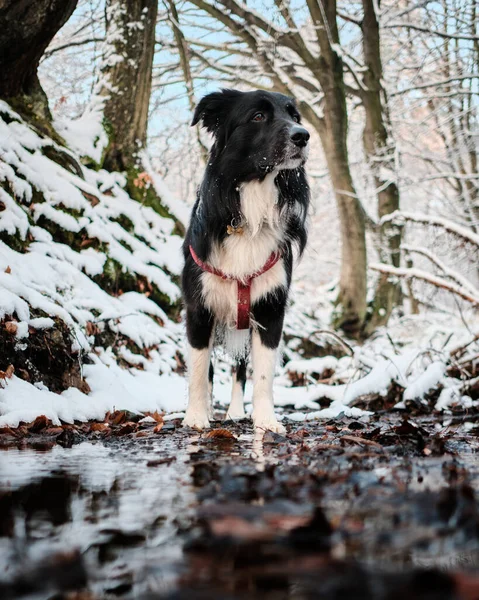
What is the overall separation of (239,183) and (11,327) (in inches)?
69.6

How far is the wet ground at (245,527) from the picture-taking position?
0.85 m

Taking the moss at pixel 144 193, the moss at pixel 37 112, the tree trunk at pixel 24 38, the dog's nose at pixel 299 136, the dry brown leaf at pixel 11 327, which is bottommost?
the dry brown leaf at pixel 11 327

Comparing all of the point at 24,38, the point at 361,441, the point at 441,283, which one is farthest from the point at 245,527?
the point at 24,38

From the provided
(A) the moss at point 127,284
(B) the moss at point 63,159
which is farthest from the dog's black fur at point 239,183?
(B) the moss at point 63,159

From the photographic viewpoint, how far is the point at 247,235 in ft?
13.1

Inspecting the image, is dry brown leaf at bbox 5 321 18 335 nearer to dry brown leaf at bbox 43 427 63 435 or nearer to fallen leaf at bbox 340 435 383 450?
dry brown leaf at bbox 43 427 63 435

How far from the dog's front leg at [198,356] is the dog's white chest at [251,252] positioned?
0.39ft

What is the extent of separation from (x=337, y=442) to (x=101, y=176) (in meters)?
5.98

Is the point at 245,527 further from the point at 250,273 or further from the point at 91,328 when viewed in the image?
the point at 91,328

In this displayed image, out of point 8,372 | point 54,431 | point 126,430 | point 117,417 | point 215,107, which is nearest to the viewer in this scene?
point 54,431

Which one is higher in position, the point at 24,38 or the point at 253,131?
the point at 24,38

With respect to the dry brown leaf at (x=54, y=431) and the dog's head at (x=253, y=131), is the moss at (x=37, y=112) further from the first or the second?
the dry brown leaf at (x=54, y=431)

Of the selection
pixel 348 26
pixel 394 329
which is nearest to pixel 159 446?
pixel 394 329

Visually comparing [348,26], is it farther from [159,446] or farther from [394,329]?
[159,446]
